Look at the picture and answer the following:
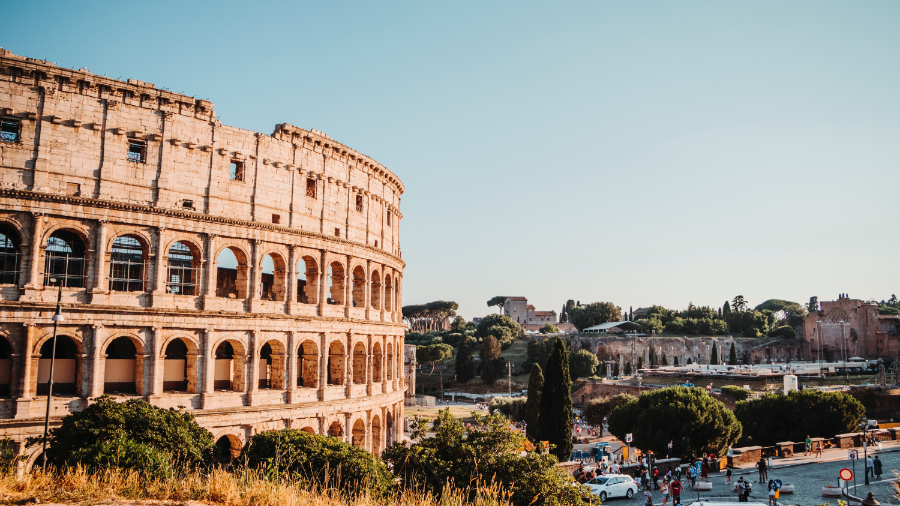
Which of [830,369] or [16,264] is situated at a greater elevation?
[16,264]

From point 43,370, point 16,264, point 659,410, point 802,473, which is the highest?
point 16,264

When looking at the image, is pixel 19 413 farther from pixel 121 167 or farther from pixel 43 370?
pixel 121 167

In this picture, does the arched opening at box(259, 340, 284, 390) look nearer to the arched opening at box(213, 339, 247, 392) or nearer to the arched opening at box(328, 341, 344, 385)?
the arched opening at box(213, 339, 247, 392)

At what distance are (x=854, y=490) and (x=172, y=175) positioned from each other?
→ 2863 centimetres

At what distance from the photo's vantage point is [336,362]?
2923 cm

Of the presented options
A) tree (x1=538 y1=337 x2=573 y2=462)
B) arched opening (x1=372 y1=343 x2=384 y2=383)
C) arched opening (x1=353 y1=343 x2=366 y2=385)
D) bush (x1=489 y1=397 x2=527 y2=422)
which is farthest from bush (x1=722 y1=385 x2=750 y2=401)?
arched opening (x1=353 y1=343 x2=366 y2=385)

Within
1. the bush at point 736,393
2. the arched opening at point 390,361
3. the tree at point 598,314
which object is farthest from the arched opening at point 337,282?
the tree at point 598,314

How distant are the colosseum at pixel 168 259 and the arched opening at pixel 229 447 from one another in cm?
7

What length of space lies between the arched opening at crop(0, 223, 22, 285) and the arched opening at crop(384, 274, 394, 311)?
16614 millimetres

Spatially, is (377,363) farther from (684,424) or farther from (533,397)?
(684,424)

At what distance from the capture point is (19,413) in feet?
65.3

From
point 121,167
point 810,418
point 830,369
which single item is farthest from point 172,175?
point 830,369

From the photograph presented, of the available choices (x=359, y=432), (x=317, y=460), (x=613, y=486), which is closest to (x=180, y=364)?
(x=359, y=432)

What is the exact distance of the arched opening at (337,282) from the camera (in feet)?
Result: 96.6
